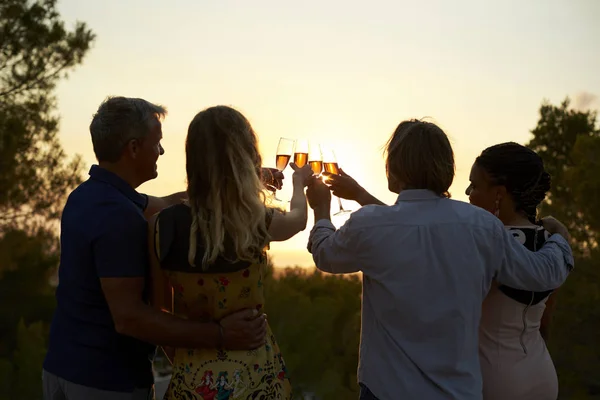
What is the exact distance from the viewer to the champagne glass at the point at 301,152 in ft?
10.2

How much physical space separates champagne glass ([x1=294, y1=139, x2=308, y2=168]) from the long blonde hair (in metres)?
0.82

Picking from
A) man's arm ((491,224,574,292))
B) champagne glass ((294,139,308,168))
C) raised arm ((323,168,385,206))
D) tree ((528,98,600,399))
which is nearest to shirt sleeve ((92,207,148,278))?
Answer: raised arm ((323,168,385,206))

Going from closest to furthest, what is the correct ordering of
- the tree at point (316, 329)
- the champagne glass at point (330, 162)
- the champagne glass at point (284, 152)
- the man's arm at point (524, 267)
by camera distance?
1. the man's arm at point (524, 267)
2. the champagne glass at point (330, 162)
3. the champagne glass at point (284, 152)
4. the tree at point (316, 329)

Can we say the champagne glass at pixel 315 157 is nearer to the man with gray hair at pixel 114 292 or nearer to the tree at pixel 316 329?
the man with gray hair at pixel 114 292

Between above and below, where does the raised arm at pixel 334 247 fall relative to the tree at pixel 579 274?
above

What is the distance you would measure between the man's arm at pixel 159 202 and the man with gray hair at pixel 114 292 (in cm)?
18

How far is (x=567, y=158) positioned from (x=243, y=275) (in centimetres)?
1615

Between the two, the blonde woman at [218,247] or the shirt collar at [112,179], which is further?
the shirt collar at [112,179]

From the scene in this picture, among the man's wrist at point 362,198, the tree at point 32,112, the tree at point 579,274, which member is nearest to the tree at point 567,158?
the tree at point 579,274

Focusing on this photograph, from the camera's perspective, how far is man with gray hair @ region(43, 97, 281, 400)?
7.38 ft

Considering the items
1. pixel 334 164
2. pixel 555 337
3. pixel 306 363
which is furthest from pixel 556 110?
pixel 334 164

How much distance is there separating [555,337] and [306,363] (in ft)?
15.2

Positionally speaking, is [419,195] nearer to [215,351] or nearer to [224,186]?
[224,186]

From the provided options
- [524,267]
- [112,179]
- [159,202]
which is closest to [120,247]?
[112,179]
